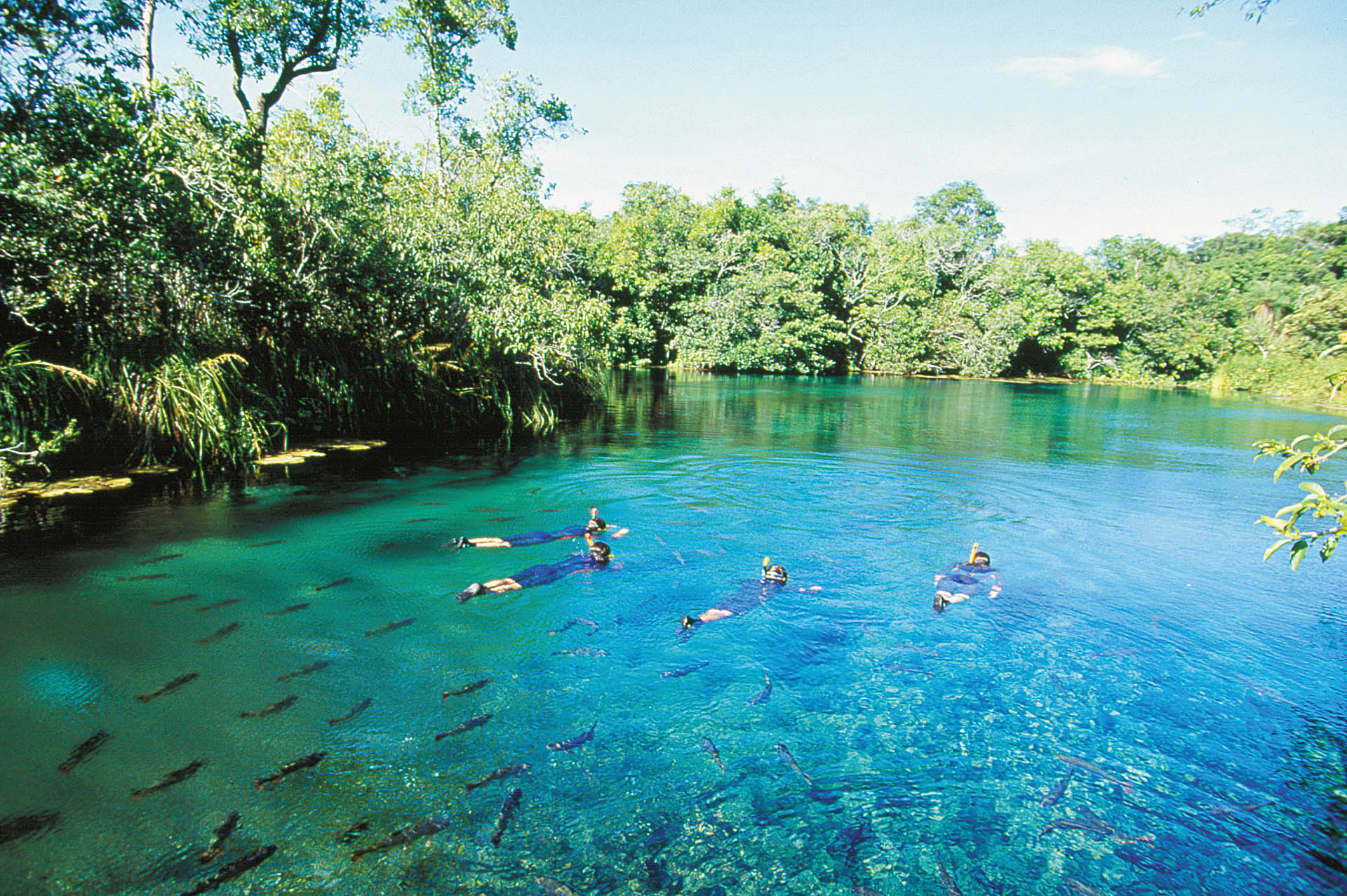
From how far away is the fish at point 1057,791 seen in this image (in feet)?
15.4

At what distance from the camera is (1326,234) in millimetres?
54656

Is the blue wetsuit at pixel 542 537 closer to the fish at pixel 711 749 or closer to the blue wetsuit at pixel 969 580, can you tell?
the blue wetsuit at pixel 969 580

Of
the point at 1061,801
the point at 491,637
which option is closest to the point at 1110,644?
the point at 1061,801

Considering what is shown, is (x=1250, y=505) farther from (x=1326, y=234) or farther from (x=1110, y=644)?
(x=1326, y=234)

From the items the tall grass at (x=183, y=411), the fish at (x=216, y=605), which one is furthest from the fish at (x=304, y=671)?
the tall grass at (x=183, y=411)

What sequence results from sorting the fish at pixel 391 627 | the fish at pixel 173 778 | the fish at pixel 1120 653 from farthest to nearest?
the fish at pixel 391 627, the fish at pixel 1120 653, the fish at pixel 173 778

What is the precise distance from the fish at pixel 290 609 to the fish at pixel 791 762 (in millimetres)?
5167

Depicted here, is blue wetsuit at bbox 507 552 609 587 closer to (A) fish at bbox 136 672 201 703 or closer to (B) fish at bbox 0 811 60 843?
(A) fish at bbox 136 672 201 703

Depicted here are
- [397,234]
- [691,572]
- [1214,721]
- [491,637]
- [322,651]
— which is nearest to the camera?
[1214,721]

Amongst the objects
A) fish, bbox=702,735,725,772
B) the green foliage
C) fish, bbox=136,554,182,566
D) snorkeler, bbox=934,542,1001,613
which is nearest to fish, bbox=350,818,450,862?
fish, bbox=702,735,725,772

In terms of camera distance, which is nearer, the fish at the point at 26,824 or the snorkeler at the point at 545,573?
the fish at the point at 26,824

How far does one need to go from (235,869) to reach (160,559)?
19.7 feet

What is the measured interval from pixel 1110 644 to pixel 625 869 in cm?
549

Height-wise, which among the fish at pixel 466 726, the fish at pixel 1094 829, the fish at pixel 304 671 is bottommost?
the fish at pixel 1094 829
